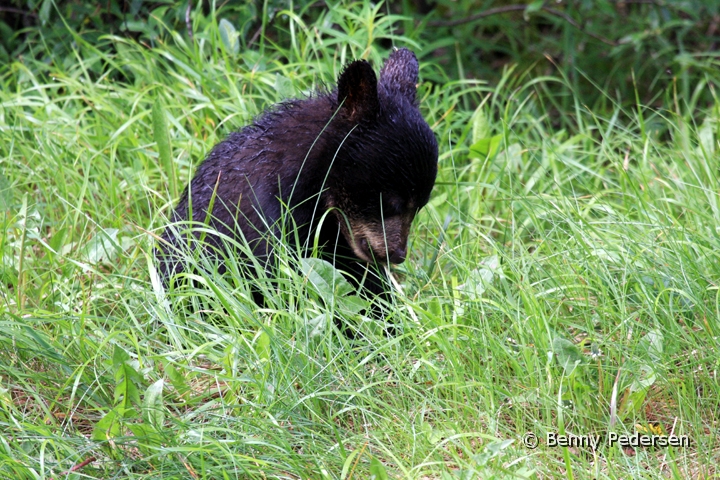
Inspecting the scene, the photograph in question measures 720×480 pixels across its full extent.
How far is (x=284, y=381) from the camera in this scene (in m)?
2.79

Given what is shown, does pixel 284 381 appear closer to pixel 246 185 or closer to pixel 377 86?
pixel 246 185

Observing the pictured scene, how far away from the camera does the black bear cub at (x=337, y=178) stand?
3.37 metres

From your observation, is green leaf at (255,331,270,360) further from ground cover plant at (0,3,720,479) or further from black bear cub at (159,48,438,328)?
black bear cub at (159,48,438,328)

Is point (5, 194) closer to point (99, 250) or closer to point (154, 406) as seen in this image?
point (99, 250)

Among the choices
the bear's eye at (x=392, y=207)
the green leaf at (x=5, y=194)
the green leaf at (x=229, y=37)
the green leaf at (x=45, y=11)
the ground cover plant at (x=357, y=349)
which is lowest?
the ground cover plant at (x=357, y=349)

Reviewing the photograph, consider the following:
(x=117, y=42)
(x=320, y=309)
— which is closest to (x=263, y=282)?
(x=320, y=309)

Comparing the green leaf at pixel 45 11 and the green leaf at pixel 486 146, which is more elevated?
the green leaf at pixel 45 11

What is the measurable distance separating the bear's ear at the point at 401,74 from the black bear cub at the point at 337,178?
73 millimetres

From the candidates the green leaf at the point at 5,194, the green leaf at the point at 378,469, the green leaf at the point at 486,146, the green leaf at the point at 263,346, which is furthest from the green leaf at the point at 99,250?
the green leaf at the point at 486,146

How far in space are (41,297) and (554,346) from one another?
1922 millimetres

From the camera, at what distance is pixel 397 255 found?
11.4ft

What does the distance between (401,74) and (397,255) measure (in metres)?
0.83

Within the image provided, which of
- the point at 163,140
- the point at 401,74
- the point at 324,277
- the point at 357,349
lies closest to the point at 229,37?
the point at 163,140

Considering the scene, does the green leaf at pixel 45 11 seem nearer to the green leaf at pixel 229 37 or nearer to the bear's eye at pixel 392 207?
the green leaf at pixel 229 37
